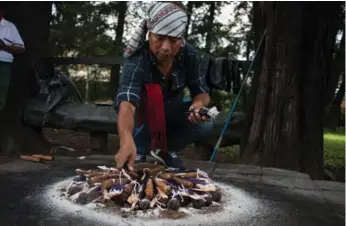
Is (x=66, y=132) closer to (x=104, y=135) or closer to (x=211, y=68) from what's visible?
(x=104, y=135)

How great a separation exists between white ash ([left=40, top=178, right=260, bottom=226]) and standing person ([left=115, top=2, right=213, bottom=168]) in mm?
241

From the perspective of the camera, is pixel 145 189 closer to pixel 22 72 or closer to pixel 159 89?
pixel 159 89

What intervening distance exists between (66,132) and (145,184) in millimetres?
7056

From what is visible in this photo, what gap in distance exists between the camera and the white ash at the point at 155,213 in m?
1.72

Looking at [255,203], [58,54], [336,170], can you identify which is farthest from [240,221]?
[58,54]

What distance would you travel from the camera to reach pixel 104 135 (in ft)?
18.6

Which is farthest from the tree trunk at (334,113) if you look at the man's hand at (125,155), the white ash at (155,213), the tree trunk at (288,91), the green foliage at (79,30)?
the man's hand at (125,155)

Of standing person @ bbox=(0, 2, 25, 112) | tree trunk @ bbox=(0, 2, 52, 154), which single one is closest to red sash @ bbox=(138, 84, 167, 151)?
standing person @ bbox=(0, 2, 25, 112)

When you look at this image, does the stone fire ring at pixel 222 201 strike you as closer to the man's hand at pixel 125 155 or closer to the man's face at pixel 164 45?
the man's hand at pixel 125 155

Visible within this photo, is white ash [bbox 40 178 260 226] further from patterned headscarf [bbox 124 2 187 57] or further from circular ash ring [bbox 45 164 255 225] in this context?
patterned headscarf [bbox 124 2 187 57]

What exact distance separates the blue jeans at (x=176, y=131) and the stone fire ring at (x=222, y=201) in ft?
1.19

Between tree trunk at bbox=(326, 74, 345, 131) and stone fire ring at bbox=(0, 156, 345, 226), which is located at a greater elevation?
tree trunk at bbox=(326, 74, 345, 131)

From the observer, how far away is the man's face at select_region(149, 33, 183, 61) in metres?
2.04

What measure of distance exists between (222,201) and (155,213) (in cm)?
48
